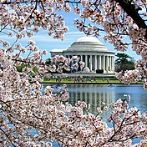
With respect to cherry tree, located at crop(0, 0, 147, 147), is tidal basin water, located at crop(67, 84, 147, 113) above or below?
below

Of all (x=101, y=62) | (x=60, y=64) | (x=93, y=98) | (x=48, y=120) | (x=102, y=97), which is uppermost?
(x=60, y=64)

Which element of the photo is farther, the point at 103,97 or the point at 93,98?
the point at 103,97

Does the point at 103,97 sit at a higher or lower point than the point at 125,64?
lower

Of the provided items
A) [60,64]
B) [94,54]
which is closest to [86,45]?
[94,54]

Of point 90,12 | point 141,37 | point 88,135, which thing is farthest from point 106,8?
point 88,135

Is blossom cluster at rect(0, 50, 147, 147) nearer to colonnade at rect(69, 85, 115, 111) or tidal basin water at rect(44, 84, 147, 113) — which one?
tidal basin water at rect(44, 84, 147, 113)

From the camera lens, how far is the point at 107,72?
14325cm

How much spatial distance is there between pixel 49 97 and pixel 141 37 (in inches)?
137

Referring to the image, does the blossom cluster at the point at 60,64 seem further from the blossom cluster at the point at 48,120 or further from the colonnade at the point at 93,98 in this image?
the colonnade at the point at 93,98

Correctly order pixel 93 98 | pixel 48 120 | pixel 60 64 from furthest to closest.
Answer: pixel 93 98 → pixel 60 64 → pixel 48 120

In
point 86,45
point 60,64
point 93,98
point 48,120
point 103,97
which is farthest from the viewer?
point 86,45

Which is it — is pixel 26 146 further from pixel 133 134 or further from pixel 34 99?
pixel 133 134

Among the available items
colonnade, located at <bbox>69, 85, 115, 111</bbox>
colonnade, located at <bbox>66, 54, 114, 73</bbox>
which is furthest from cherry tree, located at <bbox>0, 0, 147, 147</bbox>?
colonnade, located at <bbox>66, 54, 114, 73</bbox>

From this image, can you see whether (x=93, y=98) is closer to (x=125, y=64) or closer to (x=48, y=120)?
(x=125, y=64)
